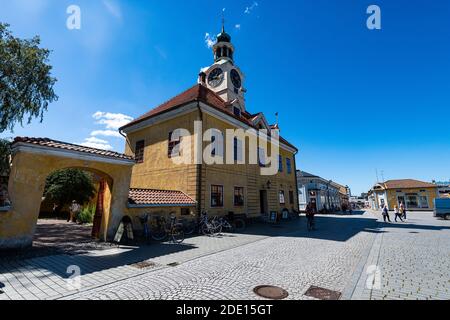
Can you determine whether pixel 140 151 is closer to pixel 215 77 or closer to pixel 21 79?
pixel 21 79

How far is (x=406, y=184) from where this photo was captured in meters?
45.7

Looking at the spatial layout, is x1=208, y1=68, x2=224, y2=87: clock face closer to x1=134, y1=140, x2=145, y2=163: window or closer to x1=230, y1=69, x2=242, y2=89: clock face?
x1=230, y1=69, x2=242, y2=89: clock face

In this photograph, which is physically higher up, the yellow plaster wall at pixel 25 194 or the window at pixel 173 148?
the window at pixel 173 148

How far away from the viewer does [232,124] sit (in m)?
18.4

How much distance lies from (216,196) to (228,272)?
9896 millimetres

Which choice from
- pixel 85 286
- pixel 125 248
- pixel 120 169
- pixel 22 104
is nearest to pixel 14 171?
pixel 120 169

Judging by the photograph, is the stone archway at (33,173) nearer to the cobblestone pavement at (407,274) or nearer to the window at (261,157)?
the cobblestone pavement at (407,274)

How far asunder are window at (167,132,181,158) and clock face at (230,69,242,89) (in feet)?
44.3

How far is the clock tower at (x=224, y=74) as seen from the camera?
987 inches

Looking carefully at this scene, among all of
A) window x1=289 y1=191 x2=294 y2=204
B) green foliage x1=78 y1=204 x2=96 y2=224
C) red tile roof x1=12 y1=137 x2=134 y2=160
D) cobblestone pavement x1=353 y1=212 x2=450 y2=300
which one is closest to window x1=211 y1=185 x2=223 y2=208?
red tile roof x1=12 y1=137 x2=134 y2=160

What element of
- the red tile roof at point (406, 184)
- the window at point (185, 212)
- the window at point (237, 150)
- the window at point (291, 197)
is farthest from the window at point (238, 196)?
the red tile roof at point (406, 184)

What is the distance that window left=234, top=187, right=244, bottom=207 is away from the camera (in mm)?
17856

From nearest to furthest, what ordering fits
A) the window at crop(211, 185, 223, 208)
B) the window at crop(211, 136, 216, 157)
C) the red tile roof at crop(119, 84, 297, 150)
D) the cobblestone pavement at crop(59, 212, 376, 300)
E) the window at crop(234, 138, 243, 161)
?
1. the cobblestone pavement at crop(59, 212, 376, 300)
2. the window at crop(211, 185, 223, 208)
3. the window at crop(211, 136, 216, 157)
4. the red tile roof at crop(119, 84, 297, 150)
5. the window at crop(234, 138, 243, 161)

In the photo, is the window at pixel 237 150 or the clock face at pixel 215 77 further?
the clock face at pixel 215 77
